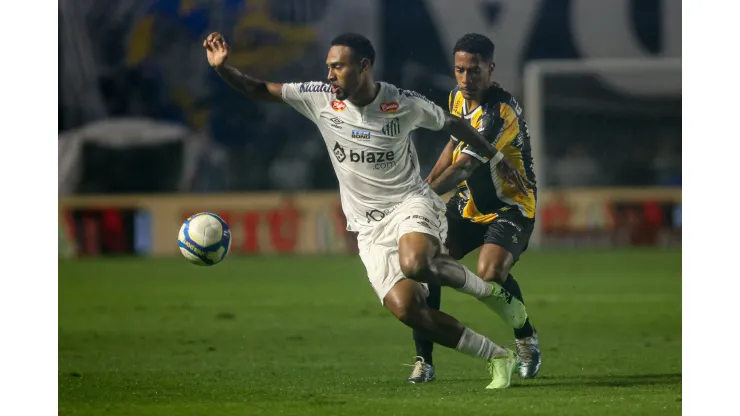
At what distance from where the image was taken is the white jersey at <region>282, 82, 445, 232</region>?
6527mm

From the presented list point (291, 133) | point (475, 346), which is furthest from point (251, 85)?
point (291, 133)

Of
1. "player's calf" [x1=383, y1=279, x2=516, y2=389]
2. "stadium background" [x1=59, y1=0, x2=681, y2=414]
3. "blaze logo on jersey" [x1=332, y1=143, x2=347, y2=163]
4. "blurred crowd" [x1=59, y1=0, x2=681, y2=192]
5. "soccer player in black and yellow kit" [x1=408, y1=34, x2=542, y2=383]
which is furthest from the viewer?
"blurred crowd" [x1=59, y1=0, x2=681, y2=192]

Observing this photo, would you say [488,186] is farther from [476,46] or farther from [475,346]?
[475,346]

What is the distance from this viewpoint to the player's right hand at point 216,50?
256 inches

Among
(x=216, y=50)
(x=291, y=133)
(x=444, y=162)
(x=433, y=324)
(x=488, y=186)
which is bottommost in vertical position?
(x=433, y=324)

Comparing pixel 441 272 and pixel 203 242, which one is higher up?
pixel 203 242

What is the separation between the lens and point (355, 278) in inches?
588

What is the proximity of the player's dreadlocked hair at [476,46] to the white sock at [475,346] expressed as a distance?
1.72 m

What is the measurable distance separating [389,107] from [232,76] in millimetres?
869

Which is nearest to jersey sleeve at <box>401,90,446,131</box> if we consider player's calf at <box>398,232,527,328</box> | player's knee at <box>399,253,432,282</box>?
player's calf at <box>398,232,527,328</box>

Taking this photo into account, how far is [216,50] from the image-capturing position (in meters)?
6.53

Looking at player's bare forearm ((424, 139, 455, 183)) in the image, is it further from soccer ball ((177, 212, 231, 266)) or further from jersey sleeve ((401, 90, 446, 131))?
soccer ball ((177, 212, 231, 266))

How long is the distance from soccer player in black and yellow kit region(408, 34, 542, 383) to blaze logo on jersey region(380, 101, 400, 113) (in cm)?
56

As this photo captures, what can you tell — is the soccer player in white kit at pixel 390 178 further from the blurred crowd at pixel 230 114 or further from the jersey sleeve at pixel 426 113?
the blurred crowd at pixel 230 114
